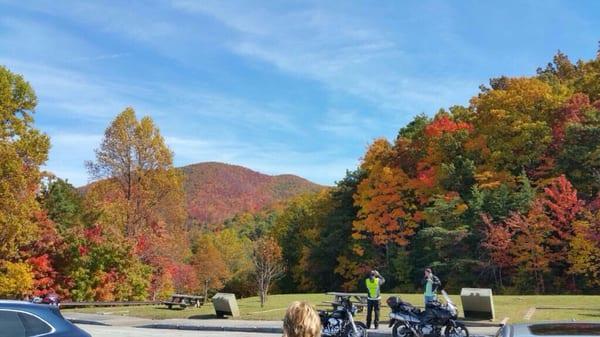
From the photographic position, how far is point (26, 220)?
33219 millimetres

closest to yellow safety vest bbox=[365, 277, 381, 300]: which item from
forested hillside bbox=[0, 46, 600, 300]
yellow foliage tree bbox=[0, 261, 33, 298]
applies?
forested hillside bbox=[0, 46, 600, 300]

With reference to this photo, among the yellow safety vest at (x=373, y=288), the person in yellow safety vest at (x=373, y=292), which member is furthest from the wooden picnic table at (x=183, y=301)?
the yellow safety vest at (x=373, y=288)

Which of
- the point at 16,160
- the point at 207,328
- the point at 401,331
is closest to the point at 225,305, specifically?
the point at 207,328

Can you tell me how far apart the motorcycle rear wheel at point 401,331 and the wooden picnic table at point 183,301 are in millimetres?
15214

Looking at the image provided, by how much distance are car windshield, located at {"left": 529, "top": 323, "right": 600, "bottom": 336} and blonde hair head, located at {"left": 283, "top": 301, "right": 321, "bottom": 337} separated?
1.91 metres

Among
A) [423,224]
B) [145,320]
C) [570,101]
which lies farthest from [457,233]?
[145,320]

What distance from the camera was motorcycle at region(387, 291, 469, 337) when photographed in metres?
14.9

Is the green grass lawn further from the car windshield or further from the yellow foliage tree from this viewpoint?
the car windshield

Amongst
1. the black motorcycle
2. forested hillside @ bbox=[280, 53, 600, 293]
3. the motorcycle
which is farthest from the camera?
forested hillside @ bbox=[280, 53, 600, 293]

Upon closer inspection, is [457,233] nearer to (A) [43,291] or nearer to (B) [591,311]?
(B) [591,311]

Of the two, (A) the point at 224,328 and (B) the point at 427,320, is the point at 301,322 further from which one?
(A) the point at 224,328

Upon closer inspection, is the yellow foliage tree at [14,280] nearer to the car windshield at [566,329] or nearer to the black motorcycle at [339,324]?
the black motorcycle at [339,324]

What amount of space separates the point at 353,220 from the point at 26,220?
95.6 feet

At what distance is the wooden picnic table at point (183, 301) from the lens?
28453 mm
